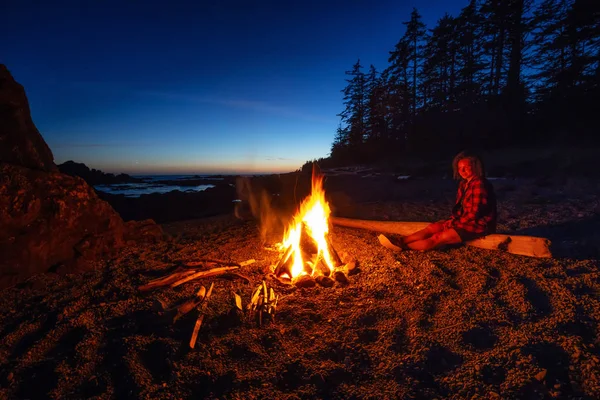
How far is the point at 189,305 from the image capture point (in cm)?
337

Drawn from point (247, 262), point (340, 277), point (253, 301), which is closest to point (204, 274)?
point (247, 262)

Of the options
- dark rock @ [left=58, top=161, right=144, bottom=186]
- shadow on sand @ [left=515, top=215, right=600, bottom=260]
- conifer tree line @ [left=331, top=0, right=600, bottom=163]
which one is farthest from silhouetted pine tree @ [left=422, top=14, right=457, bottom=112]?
dark rock @ [left=58, top=161, right=144, bottom=186]

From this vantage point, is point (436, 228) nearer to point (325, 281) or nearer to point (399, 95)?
point (325, 281)

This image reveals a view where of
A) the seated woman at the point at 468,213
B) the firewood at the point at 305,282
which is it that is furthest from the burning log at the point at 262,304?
the seated woman at the point at 468,213

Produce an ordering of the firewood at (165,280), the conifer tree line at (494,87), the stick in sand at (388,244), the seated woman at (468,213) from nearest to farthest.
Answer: the firewood at (165,280) → the seated woman at (468,213) → the stick in sand at (388,244) → the conifer tree line at (494,87)

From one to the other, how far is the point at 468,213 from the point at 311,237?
2.77 meters

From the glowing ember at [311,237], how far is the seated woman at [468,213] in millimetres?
1244

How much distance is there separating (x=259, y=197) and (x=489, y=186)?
11.5m

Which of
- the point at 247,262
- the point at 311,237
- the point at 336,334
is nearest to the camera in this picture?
the point at 336,334

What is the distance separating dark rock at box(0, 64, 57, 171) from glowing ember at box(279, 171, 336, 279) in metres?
4.84

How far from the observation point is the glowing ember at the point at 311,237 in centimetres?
462

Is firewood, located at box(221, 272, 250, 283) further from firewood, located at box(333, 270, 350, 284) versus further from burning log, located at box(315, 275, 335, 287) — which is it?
firewood, located at box(333, 270, 350, 284)

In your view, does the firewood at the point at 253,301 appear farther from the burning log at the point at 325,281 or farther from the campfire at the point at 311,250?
the burning log at the point at 325,281

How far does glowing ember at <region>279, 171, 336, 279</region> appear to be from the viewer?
4.62m
